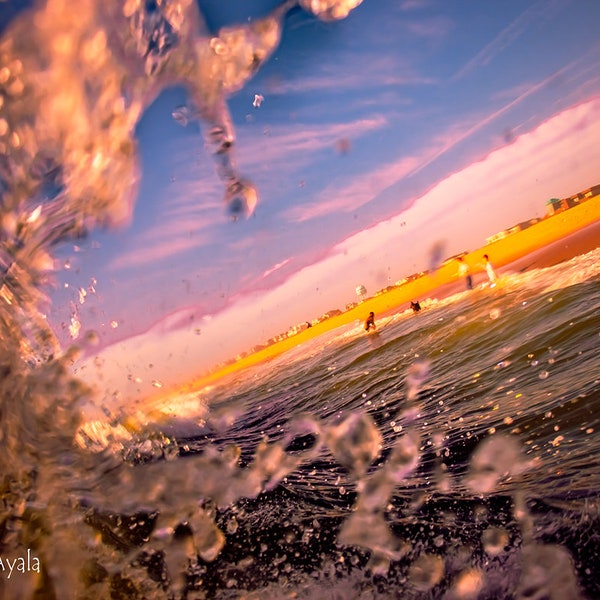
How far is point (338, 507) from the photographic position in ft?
11.7

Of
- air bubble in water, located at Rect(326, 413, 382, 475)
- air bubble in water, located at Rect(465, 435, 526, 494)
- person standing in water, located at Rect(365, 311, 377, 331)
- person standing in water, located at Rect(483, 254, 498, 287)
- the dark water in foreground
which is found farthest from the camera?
person standing in water, located at Rect(365, 311, 377, 331)

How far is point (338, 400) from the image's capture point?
9.37 metres

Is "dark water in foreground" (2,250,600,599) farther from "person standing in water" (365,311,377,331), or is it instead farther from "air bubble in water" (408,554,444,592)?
"person standing in water" (365,311,377,331)

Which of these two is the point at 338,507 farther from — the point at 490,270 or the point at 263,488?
the point at 490,270

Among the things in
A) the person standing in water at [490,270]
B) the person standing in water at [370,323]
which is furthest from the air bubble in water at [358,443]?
the person standing in water at [370,323]

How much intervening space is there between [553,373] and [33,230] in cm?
595

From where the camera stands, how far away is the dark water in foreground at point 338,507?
238 centimetres

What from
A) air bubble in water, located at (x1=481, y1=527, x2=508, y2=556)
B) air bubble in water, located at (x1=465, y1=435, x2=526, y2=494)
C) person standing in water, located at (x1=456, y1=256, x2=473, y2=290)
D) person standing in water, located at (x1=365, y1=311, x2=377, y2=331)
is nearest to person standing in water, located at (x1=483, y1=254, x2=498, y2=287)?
person standing in water, located at (x1=456, y1=256, x2=473, y2=290)

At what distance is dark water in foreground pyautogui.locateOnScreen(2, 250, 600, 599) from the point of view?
238cm

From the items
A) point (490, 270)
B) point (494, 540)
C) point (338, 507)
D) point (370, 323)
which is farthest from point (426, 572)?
point (370, 323)

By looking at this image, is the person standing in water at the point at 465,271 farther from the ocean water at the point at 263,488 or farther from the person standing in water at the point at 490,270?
the ocean water at the point at 263,488

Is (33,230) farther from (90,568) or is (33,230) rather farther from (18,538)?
(90,568)

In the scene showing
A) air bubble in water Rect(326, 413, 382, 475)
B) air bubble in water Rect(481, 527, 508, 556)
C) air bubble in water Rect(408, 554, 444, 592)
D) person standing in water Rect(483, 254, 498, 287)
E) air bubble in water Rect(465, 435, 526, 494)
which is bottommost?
air bubble in water Rect(408, 554, 444, 592)

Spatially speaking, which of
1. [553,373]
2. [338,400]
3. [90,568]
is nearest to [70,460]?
[90,568]
